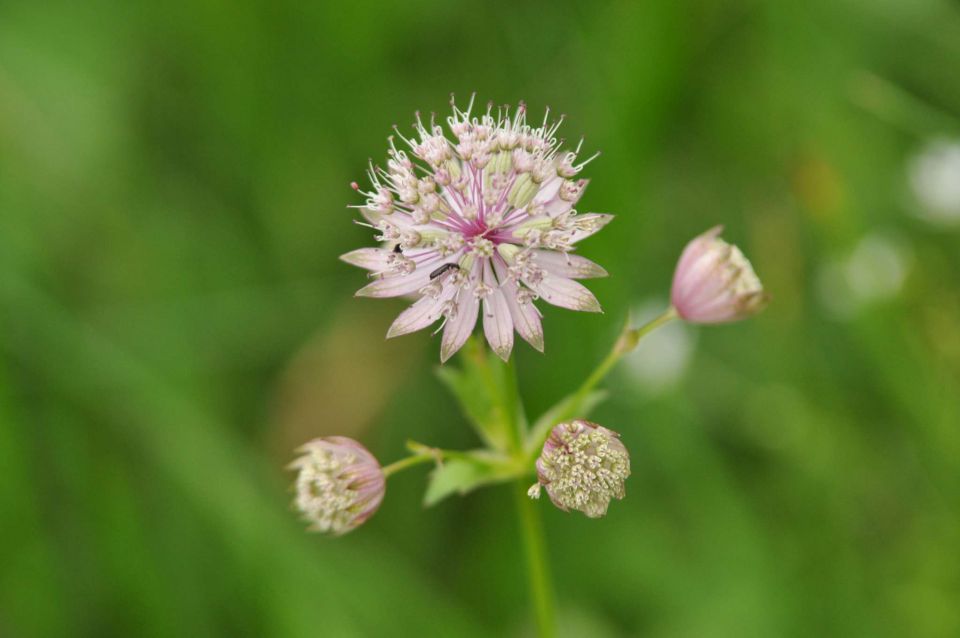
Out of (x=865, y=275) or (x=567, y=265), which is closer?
(x=567, y=265)

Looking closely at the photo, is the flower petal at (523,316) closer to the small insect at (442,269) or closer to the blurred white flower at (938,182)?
the small insect at (442,269)

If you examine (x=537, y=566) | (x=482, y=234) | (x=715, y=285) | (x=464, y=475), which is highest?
(x=482, y=234)

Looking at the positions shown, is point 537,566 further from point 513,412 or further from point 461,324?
point 461,324

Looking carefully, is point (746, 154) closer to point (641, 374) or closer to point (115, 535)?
point (641, 374)

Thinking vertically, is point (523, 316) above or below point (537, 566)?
above

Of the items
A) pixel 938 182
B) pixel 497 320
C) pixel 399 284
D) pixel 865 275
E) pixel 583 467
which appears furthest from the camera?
pixel 938 182

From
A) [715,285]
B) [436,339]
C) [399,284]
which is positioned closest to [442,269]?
[399,284]

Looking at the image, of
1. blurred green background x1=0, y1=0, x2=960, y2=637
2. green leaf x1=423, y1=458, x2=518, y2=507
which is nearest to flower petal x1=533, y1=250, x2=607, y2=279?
green leaf x1=423, y1=458, x2=518, y2=507
